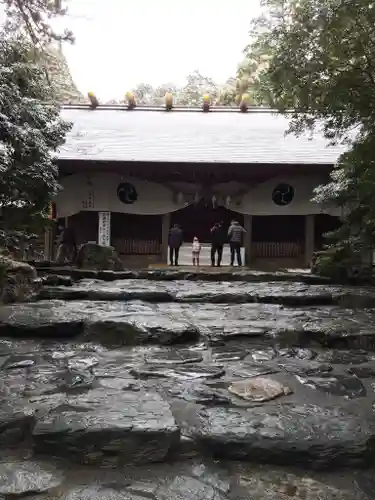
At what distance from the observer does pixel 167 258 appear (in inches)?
570

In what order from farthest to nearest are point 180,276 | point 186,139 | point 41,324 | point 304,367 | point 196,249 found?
1. point 186,139
2. point 196,249
3. point 180,276
4. point 41,324
5. point 304,367

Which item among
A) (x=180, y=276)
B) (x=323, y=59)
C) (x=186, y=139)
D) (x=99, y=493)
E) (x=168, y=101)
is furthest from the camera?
(x=168, y=101)

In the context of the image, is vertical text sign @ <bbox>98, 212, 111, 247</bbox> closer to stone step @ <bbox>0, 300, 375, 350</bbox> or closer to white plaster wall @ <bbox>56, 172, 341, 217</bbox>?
white plaster wall @ <bbox>56, 172, 341, 217</bbox>

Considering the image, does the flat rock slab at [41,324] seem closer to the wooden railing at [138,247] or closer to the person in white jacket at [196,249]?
the person in white jacket at [196,249]

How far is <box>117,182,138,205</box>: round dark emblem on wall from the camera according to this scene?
46.1 ft

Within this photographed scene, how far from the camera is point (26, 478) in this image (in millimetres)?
1699

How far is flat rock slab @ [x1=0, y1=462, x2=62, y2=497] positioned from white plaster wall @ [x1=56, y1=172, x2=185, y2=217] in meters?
12.5

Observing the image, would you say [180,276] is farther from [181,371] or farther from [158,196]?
[158,196]

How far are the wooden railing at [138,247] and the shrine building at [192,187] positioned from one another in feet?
0.11

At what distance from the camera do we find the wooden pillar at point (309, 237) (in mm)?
13969

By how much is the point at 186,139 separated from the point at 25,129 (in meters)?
9.34

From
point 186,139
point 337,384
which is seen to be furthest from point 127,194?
point 337,384

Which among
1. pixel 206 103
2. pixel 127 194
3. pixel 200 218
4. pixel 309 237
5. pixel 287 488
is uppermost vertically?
pixel 206 103

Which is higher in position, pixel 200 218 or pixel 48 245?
pixel 200 218
